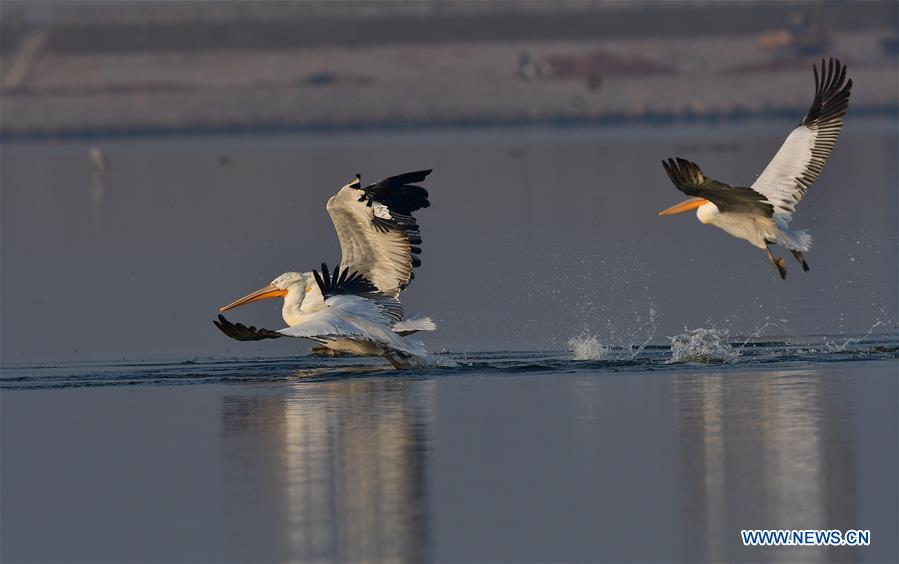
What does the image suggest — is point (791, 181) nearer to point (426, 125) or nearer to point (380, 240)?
point (380, 240)

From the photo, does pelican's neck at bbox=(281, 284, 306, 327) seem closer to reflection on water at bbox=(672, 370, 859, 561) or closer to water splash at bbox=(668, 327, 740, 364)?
water splash at bbox=(668, 327, 740, 364)

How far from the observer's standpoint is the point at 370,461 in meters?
9.54

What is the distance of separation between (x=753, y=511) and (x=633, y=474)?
92 centimetres

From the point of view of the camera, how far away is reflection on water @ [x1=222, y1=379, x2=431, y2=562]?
8.10 meters

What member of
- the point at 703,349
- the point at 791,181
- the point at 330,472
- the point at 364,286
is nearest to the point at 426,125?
the point at 791,181

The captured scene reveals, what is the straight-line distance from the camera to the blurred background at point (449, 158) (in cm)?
1647

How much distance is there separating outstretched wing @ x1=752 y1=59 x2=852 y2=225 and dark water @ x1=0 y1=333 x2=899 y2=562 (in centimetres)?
126

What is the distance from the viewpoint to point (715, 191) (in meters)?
13.0

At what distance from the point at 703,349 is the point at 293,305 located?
276 centimetres

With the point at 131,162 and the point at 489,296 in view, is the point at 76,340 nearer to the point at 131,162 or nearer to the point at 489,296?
the point at 489,296

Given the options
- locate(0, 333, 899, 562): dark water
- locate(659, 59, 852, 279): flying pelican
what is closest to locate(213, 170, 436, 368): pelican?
locate(0, 333, 899, 562): dark water

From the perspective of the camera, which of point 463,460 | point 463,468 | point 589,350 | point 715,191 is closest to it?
point 463,468

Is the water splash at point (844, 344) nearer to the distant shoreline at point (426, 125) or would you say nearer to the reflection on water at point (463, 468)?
the reflection on water at point (463, 468)

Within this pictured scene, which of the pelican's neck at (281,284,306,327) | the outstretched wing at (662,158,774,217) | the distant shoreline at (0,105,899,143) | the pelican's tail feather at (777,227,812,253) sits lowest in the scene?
the pelican's neck at (281,284,306,327)
